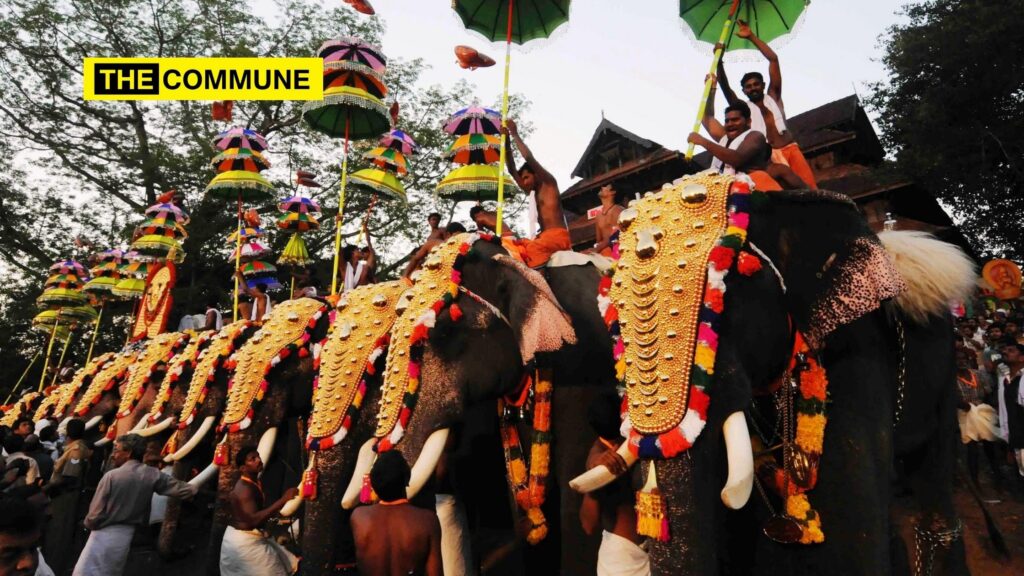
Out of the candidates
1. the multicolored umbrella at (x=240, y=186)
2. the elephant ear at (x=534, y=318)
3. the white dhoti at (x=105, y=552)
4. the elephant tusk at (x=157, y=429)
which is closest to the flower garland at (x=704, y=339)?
the elephant ear at (x=534, y=318)

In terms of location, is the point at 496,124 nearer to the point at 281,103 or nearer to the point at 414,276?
the point at 414,276

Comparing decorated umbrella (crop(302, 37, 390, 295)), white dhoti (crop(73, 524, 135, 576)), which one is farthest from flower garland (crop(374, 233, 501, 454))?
decorated umbrella (crop(302, 37, 390, 295))

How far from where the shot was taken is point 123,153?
73.3 ft

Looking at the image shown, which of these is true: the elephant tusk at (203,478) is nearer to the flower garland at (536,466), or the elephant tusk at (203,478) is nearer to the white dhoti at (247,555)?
the white dhoti at (247,555)

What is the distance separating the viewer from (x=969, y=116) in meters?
19.1

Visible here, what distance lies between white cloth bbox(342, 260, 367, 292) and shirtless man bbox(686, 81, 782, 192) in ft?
18.0

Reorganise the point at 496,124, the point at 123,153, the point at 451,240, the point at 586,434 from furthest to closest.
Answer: the point at 123,153
the point at 496,124
the point at 451,240
the point at 586,434

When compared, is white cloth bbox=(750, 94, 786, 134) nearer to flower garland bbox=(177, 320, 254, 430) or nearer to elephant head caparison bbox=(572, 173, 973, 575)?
elephant head caparison bbox=(572, 173, 973, 575)

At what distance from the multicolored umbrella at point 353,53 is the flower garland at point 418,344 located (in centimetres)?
418

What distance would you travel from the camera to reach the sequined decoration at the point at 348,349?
4.96m

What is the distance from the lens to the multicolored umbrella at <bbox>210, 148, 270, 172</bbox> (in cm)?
1042

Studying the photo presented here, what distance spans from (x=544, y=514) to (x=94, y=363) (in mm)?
11595

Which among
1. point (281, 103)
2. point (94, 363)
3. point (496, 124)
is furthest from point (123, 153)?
point (496, 124)

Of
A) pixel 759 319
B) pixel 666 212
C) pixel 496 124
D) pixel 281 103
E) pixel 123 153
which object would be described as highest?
pixel 281 103
